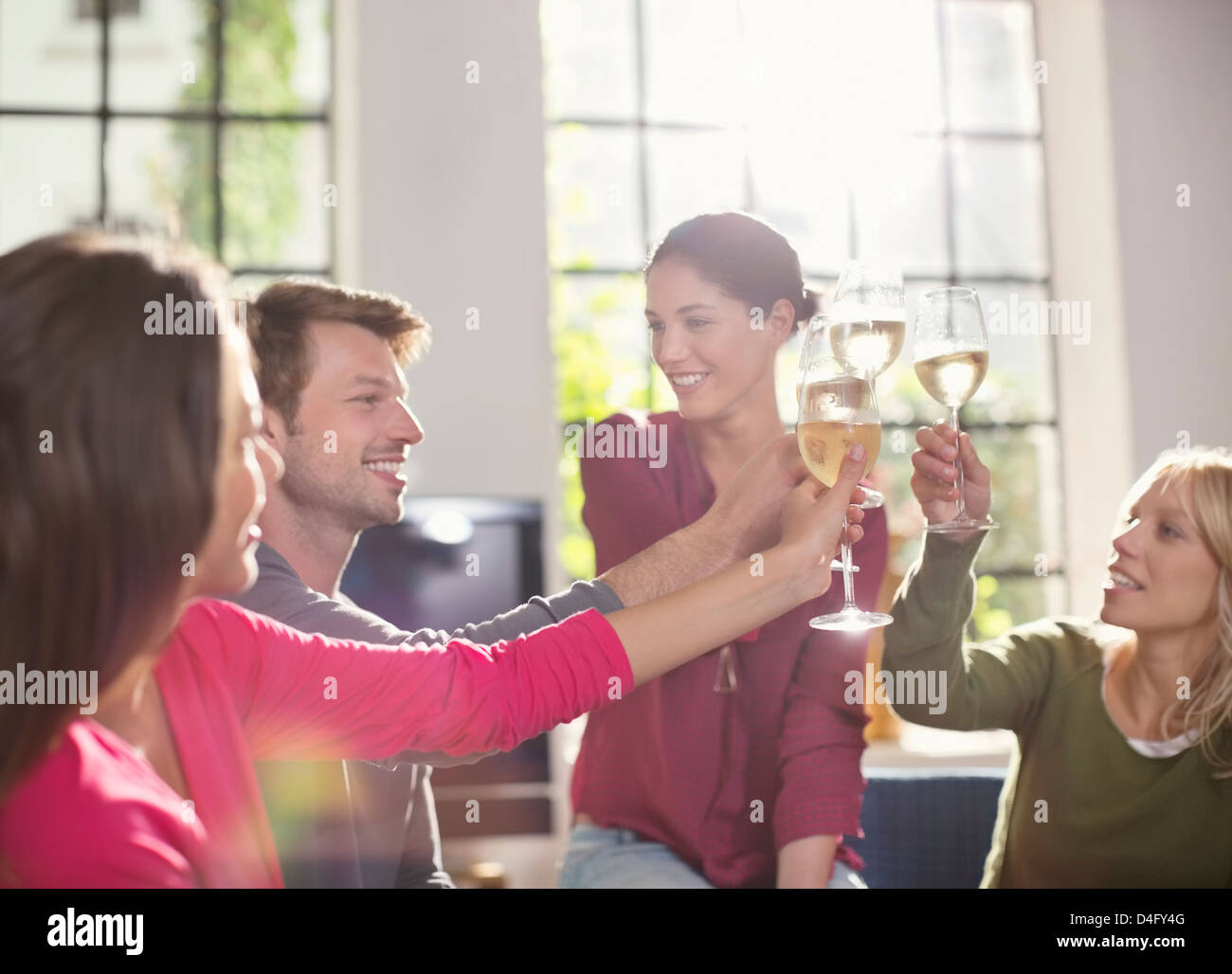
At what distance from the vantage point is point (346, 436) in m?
1.26

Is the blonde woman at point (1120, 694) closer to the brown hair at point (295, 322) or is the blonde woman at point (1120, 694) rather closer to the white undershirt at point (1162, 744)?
the white undershirt at point (1162, 744)

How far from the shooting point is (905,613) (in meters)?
1.22

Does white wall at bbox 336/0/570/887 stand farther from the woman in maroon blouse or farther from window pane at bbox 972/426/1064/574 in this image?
window pane at bbox 972/426/1064/574

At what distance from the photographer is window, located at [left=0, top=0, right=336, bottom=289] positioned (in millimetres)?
2924

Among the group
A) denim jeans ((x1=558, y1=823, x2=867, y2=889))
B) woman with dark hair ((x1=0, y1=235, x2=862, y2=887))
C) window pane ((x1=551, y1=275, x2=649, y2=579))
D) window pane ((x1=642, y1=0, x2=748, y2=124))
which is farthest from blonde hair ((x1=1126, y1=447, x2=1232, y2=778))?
window pane ((x1=642, y1=0, x2=748, y2=124))

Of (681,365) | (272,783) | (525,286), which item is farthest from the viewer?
(525,286)

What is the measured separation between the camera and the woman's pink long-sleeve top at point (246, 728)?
0.66 metres

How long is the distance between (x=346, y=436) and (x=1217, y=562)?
0.90 meters

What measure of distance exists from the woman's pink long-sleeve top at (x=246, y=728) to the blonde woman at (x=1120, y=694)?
45cm

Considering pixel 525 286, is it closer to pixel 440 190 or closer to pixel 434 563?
pixel 440 190

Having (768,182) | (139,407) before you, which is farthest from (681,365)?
(768,182)

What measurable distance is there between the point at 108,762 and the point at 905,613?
0.79 m

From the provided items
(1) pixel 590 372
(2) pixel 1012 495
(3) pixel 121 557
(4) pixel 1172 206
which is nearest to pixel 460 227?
(1) pixel 590 372

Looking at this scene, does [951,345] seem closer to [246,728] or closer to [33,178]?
[246,728]
